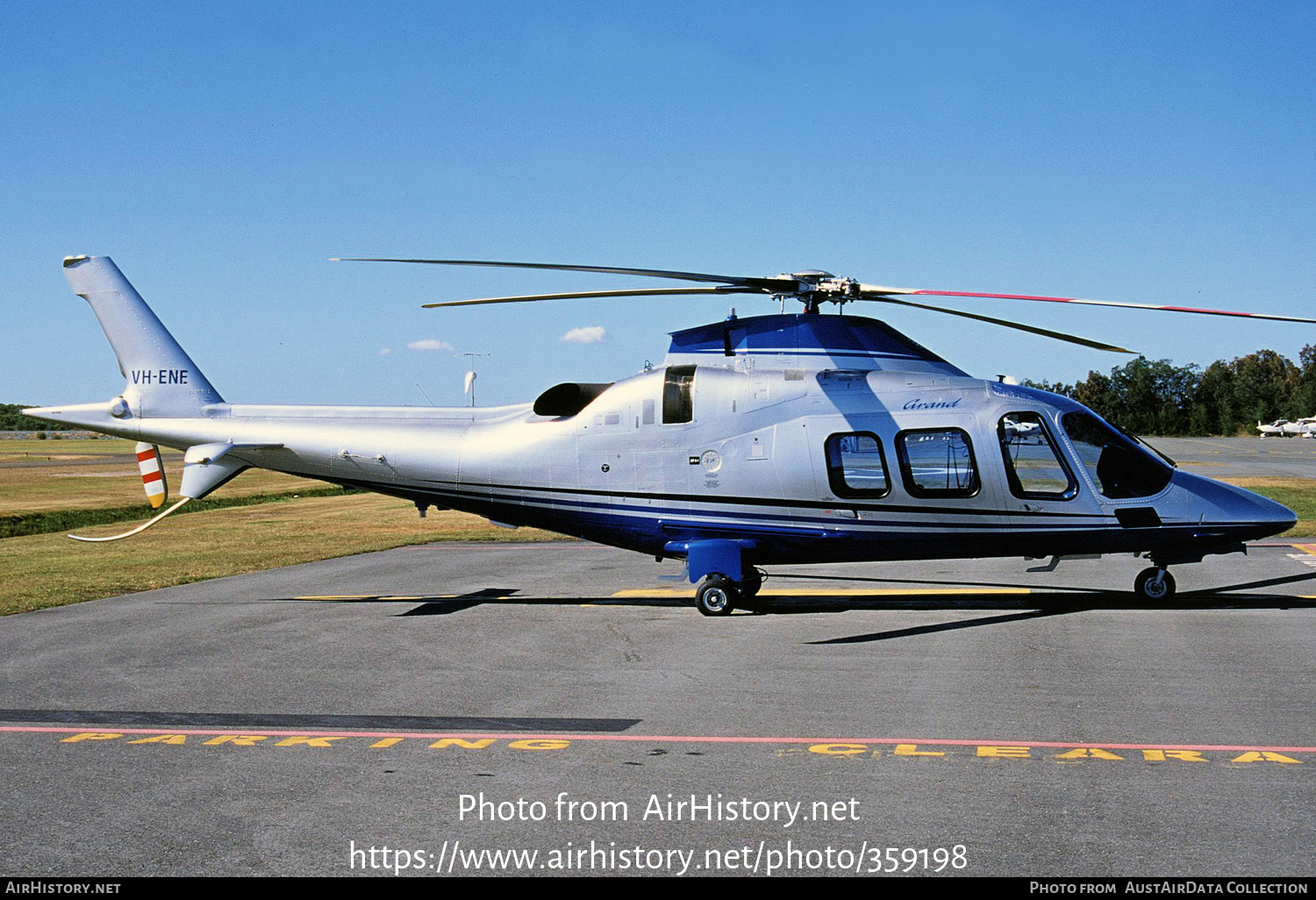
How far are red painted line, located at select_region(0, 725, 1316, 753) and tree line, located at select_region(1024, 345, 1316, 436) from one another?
144750 mm

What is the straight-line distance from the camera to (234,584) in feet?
63.0

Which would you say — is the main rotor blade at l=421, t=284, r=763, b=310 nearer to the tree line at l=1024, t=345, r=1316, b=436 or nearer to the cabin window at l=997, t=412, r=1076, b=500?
the cabin window at l=997, t=412, r=1076, b=500

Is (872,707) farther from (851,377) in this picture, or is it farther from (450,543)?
(450,543)

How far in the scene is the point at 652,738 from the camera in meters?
Answer: 8.75

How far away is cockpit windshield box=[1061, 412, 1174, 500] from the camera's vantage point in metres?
14.6

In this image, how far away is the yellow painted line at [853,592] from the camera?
16.5m

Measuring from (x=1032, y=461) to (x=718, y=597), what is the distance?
448 cm

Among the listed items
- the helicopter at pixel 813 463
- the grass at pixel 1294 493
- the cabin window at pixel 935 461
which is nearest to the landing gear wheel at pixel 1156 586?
the helicopter at pixel 813 463

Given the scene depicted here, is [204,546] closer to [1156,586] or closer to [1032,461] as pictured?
[1032,461]

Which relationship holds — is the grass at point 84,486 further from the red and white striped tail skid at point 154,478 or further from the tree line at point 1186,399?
the tree line at point 1186,399

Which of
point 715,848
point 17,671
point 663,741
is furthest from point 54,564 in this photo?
point 715,848

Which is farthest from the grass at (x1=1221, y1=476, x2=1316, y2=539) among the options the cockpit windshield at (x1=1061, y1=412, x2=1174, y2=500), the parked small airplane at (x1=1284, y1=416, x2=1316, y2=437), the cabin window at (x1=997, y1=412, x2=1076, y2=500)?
the parked small airplane at (x1=1284, y1=416, x2=1316, y2=437)

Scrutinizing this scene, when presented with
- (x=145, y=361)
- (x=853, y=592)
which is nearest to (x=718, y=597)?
(x=853, y=592)

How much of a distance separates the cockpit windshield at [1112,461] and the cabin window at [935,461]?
142 centimetres
